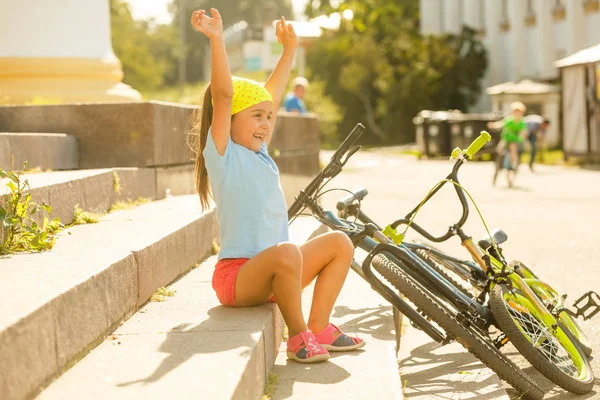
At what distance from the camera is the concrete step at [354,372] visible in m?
4.09

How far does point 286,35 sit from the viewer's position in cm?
565

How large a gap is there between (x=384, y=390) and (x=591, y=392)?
4.66ft

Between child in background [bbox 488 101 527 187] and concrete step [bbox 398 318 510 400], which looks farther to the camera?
child in background [bbox 488 101 527 187]

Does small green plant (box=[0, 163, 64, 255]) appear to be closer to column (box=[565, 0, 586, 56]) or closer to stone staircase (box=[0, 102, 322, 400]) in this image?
stone staircase (box=[0, 102, 322, 400])

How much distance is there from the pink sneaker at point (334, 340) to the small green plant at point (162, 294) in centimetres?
72

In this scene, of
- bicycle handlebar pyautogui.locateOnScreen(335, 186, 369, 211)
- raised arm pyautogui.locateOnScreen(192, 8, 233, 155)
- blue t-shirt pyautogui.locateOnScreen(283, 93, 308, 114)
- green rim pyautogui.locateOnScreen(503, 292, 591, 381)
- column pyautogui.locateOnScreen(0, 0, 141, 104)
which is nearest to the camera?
raised arm pyautogui.locateOnScreen(192, 8, 233, 155)

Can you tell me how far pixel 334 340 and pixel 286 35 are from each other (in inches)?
64.9

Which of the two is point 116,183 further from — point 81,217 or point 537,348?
point 537,348

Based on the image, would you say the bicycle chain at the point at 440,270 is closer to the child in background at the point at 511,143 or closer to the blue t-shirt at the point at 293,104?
the blue t-shirt at the point at 293,104

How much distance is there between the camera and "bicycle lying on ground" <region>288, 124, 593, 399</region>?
488cm

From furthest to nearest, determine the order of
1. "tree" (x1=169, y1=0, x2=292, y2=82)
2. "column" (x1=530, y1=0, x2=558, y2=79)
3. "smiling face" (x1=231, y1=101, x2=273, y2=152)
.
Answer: "tree" (x1=169, y1=0, x2=292, y2=82) → "column" (x1=530, y1=0, x2=558, y2=79) → "smiling face" (x1=231, y1=101, x2=273, y2=152)

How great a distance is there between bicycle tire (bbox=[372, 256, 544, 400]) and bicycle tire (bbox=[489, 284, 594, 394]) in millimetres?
96

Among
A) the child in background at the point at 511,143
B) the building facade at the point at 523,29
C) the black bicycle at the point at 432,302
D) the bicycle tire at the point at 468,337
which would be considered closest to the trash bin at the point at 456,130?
the building facade at the point at 523,29

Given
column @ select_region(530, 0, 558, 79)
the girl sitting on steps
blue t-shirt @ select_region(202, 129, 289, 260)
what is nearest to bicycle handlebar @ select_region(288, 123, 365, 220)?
the girl sitting on steps
